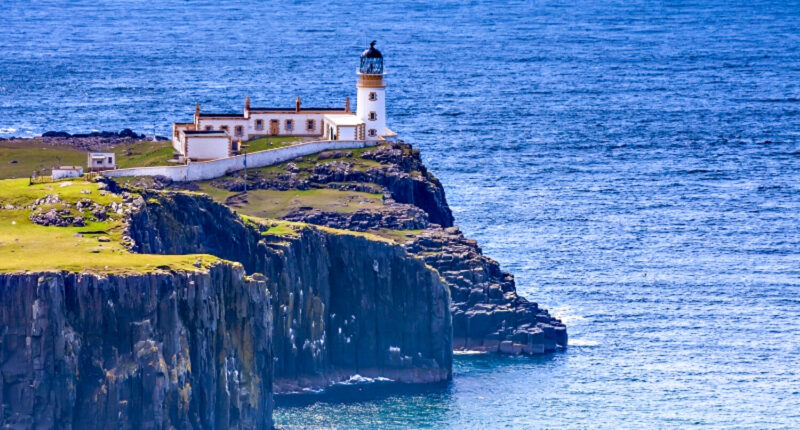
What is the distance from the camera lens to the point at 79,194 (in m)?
186

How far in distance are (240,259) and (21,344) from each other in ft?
128

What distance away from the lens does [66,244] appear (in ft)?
566

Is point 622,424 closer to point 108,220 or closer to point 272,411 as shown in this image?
point 272,411

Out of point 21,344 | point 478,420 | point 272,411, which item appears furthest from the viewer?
point 478,420

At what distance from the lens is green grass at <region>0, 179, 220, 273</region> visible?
526 ft

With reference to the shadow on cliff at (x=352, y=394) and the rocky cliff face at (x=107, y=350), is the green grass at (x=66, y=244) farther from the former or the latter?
the shadow on cliff at (x=352, y=394)

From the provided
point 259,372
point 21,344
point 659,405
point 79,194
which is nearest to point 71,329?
point 21,344

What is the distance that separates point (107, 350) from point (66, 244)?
17.6 meters

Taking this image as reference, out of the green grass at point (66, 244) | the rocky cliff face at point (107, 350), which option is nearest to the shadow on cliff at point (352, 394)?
the green grass at point (66, 244)

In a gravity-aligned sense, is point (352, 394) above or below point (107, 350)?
below

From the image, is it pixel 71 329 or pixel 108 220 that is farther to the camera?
pixel 108 220

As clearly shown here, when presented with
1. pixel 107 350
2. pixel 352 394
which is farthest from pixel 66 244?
pixel 352 394

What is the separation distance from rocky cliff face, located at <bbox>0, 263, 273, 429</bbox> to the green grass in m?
1.99

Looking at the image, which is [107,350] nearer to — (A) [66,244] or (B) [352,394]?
(A) [66,244]
